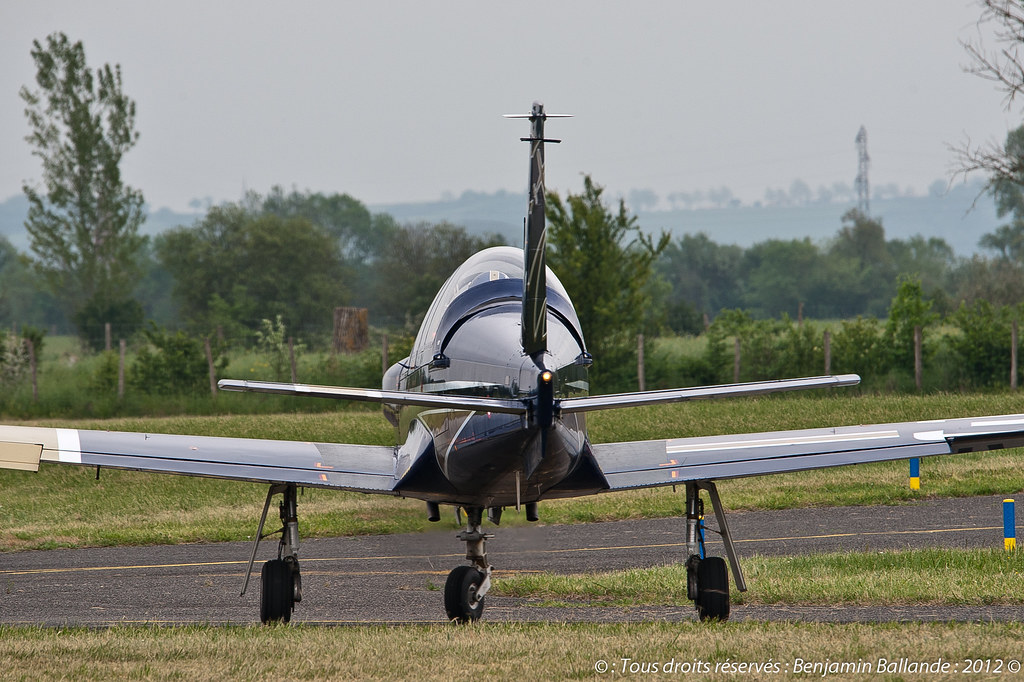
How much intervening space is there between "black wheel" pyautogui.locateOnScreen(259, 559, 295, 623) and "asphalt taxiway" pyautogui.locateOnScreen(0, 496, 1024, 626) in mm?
827

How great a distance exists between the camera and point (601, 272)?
30781 mm

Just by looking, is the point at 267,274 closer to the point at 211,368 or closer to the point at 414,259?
the point at 414,259

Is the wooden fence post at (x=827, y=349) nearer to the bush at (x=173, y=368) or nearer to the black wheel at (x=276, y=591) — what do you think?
the bush at (x=173, y=368)

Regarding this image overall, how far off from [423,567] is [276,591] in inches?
188

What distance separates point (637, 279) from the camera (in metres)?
31.4

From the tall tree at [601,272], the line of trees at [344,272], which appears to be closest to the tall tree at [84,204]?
the line of trees at [344,272]

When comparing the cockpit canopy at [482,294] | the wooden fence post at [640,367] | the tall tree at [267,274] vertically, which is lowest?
the wooden fence post at [640,367]

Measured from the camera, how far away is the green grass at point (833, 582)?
10500mm

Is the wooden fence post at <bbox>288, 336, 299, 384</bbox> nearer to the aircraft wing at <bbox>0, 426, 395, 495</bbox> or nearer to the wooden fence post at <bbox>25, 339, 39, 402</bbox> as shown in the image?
the wooden fence post at <bbox>25, 339, 39, 402</bbox>

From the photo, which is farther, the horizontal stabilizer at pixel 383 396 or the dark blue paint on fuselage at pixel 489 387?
the dark blue paint on fuselage at pixel 489 387

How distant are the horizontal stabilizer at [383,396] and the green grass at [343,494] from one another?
17.1 ft

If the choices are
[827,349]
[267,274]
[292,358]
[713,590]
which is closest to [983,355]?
[827,349]

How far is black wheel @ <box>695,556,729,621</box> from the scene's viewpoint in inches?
383

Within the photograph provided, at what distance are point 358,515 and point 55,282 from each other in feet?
175
